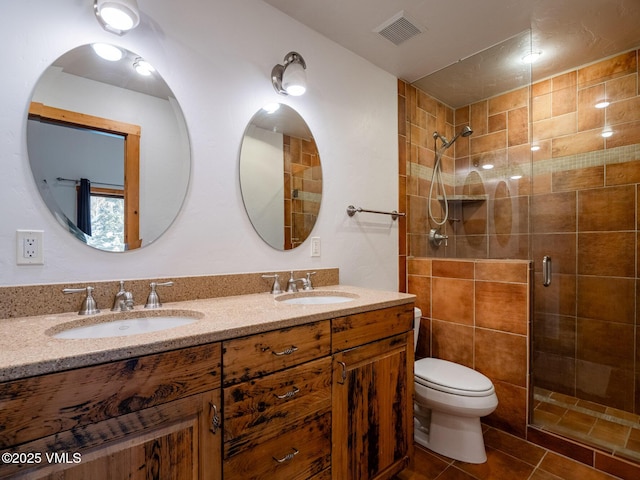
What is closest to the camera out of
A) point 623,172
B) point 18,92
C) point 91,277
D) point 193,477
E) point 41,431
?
point 41,431

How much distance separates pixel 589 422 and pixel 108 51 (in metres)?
3.25

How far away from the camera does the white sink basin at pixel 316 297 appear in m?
1.62

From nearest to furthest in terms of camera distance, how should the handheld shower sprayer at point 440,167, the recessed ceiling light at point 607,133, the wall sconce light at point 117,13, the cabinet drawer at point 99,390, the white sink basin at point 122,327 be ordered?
the cabinet drawer at point 99,390
the white sink basin at point 122,327
the wall sconce light at point 117,13
the recessed ceiling light at point 607,133
the handheld shower sprayer at point 440,167

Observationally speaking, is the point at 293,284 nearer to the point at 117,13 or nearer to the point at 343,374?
the point at 343,374

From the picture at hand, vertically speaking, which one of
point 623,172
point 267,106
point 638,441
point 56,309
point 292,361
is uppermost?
point 267,106

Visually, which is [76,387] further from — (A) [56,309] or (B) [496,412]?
(B) [496,412]

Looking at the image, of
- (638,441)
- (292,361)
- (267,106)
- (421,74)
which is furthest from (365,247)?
(638,441)

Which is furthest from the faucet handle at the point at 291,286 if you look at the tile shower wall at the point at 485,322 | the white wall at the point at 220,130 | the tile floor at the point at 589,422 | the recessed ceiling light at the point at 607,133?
the recessed ceiling light at the point at 607,133

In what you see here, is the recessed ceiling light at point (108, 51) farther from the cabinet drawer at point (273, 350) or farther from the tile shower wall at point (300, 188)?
the cabinet drawer at point (273, 350)

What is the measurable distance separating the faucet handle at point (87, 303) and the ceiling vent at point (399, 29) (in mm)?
2008

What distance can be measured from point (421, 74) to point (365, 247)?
1428 millimetres

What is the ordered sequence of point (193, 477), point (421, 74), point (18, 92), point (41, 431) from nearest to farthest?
point (41, 431) → point (193, 477) → point (18, 92) → point (421, 74)

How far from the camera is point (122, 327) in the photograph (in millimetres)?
1124

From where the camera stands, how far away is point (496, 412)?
201 centimetres
